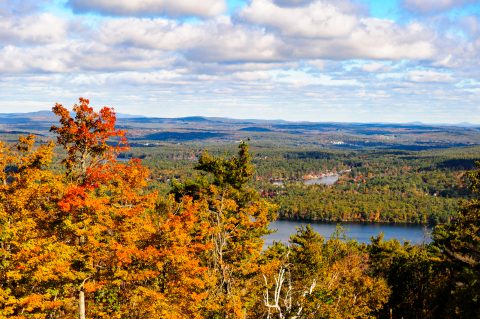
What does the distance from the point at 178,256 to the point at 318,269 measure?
32.7 m

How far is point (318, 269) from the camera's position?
173ft

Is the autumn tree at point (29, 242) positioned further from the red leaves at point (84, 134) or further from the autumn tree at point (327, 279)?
the autumn tree at point (327, 279)

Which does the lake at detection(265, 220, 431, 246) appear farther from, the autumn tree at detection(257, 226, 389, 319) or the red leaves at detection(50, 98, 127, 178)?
the red leaves at detection(50, 98, 127, 178)

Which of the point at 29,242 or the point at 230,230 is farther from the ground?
the point at 29,242

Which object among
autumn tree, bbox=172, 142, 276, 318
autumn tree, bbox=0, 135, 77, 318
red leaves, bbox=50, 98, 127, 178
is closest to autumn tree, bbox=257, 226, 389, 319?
autumn tree, bbox=172, 142, 276, 318

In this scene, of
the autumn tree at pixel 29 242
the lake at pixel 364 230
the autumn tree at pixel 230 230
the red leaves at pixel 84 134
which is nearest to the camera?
the autumn tree at pixel 29 242

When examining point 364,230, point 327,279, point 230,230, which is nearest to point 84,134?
point 230,230

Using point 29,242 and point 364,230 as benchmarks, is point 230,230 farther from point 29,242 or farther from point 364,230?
point 364,230

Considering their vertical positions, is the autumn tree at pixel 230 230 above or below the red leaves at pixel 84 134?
below

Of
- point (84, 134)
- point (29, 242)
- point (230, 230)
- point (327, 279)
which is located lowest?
point (327, 279)

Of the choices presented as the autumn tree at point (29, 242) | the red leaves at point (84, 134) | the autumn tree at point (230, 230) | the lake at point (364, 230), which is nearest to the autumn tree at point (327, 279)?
the autumn tree at point (230, 230)

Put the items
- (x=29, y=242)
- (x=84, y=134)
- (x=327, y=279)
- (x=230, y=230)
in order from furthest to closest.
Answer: (x=230, y=230), (x=327, y=279), (x=84, y=134), (x=29, y=242)

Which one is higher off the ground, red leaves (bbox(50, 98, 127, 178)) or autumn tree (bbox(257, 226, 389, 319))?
red leaves (bbox(50, 98, 127, 178))

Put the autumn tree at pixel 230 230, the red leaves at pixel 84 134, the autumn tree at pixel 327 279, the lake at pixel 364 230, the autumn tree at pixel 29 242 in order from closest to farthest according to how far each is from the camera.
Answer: the autumn tree at pixel 29 242 → the red leaves at pixel 84 134 → the autumn tree at pixel 230 230 → the autumn tree at pixel 327 279 → the lake at pixel 364 230
